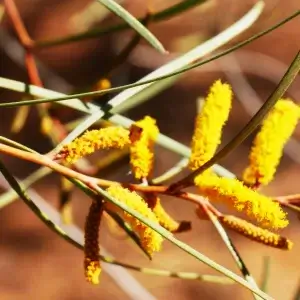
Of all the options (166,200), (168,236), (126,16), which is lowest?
(168,236)

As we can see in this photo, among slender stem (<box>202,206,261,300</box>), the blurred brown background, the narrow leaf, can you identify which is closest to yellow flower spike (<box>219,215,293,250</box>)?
slender stem (<box>202,206,261,300</box>)

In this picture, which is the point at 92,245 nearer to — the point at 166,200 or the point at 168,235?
the point at 168,235

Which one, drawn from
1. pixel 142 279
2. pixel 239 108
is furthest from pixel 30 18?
pixel 142 279

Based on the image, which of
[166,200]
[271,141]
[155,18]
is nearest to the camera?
[271,141]

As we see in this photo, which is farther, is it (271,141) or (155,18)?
(155,18)

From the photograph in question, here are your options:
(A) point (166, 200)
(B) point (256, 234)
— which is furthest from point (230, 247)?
(A) point (166, 200)

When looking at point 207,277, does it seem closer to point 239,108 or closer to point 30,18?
point 239,108

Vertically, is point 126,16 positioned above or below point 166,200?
below
